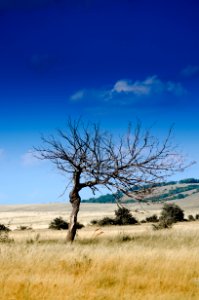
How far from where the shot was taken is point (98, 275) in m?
10.7

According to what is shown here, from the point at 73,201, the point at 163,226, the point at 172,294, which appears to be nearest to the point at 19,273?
the point at 172,294

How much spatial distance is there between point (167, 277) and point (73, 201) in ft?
31.4

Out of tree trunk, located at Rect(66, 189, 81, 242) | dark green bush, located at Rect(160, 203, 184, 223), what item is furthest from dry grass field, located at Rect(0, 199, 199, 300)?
dark green bush, located at Rect(160, 203, 184, 223)

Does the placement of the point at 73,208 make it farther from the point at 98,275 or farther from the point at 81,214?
the point at 81,214

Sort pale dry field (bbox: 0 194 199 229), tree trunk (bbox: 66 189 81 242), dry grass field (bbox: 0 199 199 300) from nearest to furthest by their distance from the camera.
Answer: dry grass field (bbox: 0 199 199 300)
tree trunk (bbox: 66 189 81 242)
pale dry field (bbox: 0 194 199 229)

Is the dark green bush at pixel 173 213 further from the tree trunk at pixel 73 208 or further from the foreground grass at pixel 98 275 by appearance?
the foreground grass at pixel 98 275

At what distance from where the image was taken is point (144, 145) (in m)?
18.9

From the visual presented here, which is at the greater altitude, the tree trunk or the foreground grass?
the tree trunk

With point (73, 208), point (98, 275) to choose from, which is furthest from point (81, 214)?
point (98, 275)

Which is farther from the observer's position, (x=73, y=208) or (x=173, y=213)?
(x=173, y=213)

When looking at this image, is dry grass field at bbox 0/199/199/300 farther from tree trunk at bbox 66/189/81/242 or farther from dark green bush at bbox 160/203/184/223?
dark green bush at bbox 160/203/184/223

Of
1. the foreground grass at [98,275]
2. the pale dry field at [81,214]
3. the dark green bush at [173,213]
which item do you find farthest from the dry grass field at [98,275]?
the pale dry field at [81,214]

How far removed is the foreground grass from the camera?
28.8 ft

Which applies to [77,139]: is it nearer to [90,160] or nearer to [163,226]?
[90,160]
